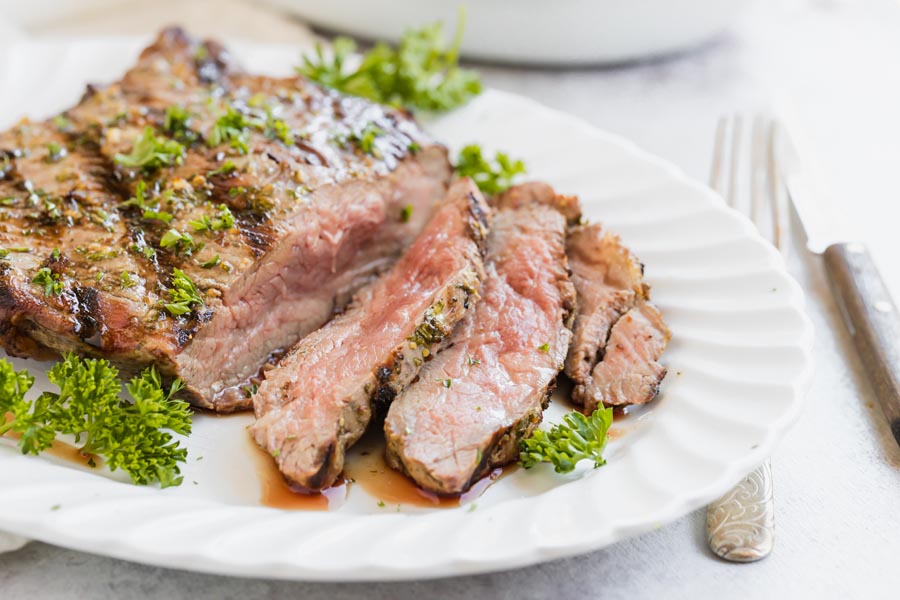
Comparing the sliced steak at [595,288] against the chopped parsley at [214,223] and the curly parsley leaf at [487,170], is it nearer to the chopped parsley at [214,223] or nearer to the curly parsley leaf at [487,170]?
A: the curly parsley leaf at [487,170]

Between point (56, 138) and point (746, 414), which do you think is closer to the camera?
point (746, 414)

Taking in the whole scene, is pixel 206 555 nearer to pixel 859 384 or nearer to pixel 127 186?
pixel 127 186

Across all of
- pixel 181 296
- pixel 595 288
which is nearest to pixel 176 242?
pixel 181 296

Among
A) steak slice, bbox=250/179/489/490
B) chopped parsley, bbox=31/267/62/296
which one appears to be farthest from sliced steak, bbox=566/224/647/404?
chopped parsley, bbox=31/267/62/296

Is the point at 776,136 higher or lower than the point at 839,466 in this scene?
higher

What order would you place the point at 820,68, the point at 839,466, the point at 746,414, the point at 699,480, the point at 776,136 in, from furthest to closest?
1. the point at 820,68
2. the point at 776,136
3. the point at 839,466
4. the point at 746,414
5. the point at 699,480

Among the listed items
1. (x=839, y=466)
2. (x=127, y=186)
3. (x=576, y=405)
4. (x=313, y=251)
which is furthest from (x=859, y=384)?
(x=127, y=186)

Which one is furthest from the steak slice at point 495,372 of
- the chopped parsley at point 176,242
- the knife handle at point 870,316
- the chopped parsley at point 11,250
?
the chopped parsley at point 11,250

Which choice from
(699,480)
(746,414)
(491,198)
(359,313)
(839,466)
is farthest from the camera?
(491,198)
